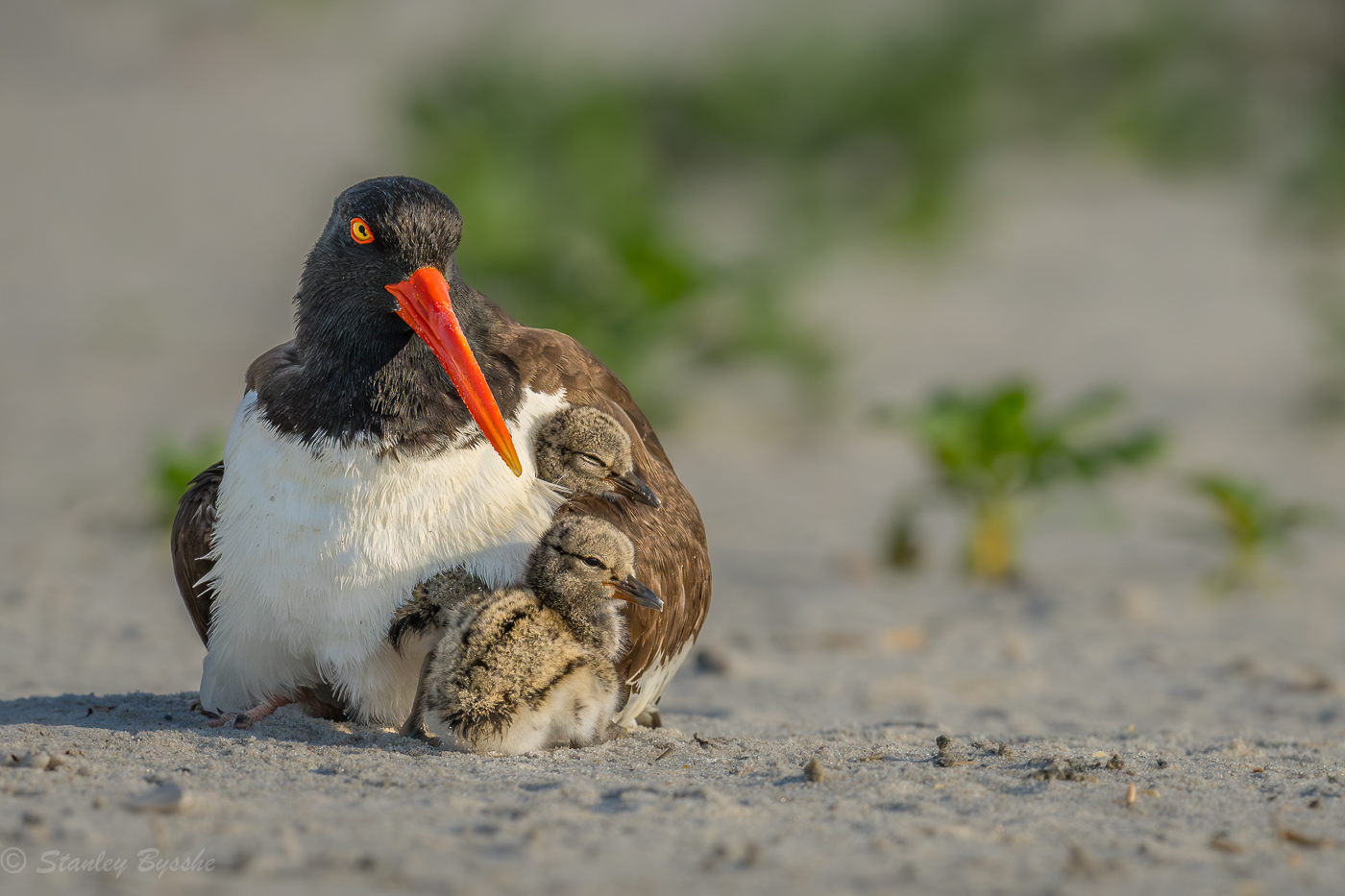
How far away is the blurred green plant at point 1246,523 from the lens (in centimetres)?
805

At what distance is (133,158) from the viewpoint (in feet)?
69.1

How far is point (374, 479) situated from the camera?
169 inches

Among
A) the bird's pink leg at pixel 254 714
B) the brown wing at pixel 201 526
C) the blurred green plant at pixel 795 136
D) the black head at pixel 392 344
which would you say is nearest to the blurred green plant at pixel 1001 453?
the blurred green plant at pixel 795 136

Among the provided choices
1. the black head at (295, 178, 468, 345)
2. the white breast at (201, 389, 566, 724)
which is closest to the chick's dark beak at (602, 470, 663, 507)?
the white breast at (201, 389, 566, 724)

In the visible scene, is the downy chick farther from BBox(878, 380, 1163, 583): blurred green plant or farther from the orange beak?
BBox(878, 380, 1163, 583): blurred green plant

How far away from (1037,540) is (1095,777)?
6290 mm

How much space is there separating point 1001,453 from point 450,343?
4.85 metres

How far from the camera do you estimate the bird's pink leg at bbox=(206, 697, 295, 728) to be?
4586 millimetres

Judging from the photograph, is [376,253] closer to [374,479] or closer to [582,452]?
[374,479]

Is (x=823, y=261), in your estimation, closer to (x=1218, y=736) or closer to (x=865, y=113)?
(x=865, y=113)

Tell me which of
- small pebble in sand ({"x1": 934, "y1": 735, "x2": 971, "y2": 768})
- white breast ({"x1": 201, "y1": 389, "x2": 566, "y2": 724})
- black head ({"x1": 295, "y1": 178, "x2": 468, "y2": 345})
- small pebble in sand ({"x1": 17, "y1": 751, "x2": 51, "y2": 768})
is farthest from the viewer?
black head ({"x1": 295, "y1": 178, "x2": 468, "y2": 345})

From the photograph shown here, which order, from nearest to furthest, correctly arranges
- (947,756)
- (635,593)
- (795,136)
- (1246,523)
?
1. (947,756)
2. (635,593)
3. (1246,523)
4. (795,136)

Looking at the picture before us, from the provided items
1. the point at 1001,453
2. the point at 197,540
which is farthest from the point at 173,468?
the point at 1001,453

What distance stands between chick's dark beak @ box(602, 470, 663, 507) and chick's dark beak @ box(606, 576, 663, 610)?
14.2 inches
